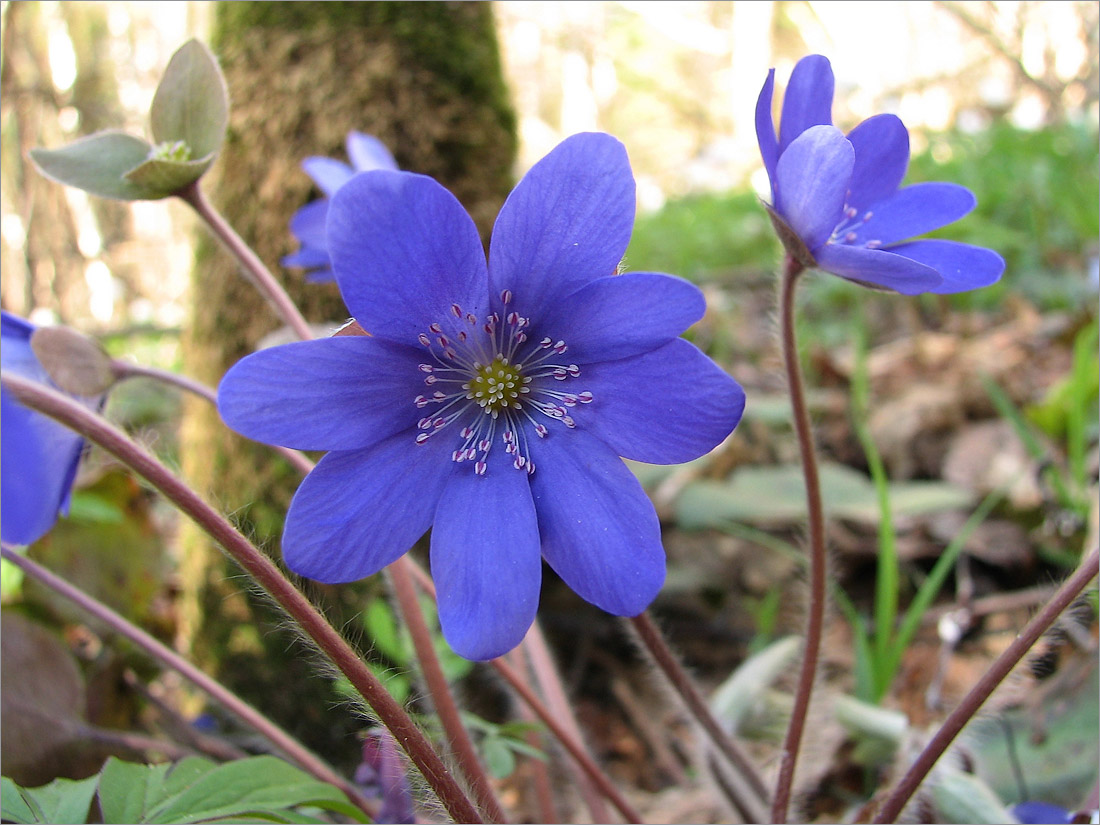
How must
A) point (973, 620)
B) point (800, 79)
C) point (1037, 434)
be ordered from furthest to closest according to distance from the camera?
point (1037, 434) → point (973, 620) → point (800, 79)

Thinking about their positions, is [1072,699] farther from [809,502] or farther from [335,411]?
[335,411]

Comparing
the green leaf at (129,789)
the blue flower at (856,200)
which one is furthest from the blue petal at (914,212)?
the green leaf at (129,789)

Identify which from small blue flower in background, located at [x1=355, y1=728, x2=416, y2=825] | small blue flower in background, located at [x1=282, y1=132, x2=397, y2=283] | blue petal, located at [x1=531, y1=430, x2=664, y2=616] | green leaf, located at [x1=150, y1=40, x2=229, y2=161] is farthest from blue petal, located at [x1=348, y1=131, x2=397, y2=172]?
small blue flower in background, located at [x1=355, y1=728, x2=416, y2=825]

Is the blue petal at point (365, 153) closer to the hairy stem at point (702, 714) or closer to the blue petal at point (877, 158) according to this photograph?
the blue petal at point (877, 158)

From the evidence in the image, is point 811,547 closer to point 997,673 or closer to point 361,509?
point 997,673

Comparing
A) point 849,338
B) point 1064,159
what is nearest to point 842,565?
point 849,338

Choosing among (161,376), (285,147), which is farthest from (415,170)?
(161,376)

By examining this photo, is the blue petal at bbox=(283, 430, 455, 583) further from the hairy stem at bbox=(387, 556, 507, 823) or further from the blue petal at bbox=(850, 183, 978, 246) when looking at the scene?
the blue petal at bbox=(850, 183, 978, 246)
